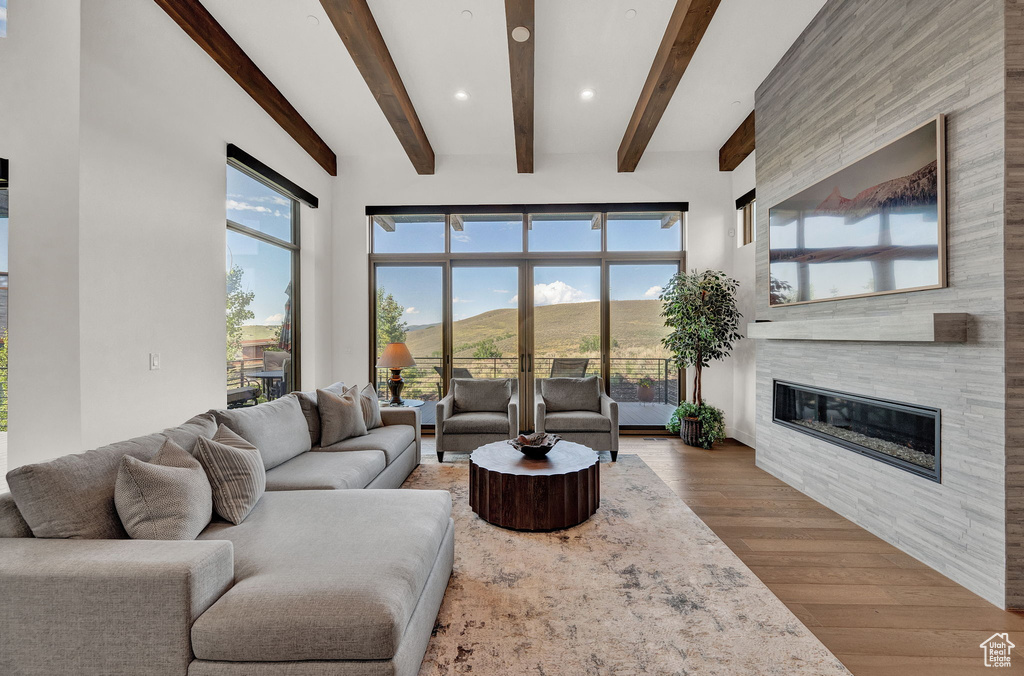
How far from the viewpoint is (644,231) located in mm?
5348

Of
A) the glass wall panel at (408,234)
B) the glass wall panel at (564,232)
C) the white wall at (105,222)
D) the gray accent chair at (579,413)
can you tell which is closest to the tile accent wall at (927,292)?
the gray accent chair at (579,413)

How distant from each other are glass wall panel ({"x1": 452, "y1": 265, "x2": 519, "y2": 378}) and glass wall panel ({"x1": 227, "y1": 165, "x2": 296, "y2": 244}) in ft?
6.05

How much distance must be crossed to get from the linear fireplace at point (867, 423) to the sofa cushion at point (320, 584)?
254cm

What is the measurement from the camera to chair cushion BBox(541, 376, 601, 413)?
4.52m

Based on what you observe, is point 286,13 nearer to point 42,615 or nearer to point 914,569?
point 42,615

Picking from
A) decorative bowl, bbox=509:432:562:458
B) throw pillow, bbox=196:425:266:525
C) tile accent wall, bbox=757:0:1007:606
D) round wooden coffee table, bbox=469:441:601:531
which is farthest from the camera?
decorative bowl, bbox=509:432:562:458

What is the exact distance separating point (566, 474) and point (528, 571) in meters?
0.61

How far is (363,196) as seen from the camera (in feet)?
17.6

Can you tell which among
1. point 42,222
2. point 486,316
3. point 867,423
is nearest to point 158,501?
point 42,222

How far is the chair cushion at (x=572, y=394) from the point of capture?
14.8ft

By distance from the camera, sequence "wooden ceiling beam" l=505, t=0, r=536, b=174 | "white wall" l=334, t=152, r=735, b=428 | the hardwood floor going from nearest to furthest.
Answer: the hardwood floor < "wooden ceiling beam" l=505, t=0, r=536, b=174 < "white wall" l=334, t=152, r=735, b=428

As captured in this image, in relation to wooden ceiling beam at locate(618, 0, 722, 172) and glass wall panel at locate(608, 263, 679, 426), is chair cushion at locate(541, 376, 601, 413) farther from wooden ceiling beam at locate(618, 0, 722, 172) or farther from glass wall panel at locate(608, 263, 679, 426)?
wooden ceiling beam at locate(618, 0, 722, 172)

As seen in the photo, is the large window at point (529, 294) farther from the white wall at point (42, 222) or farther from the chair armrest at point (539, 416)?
the white wall at point (42, 222)

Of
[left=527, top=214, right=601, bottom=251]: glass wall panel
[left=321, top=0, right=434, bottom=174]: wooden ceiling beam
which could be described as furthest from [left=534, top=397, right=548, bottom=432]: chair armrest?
[left=321, top=0, right=434, bottom=174]: wooden ceiling beam
